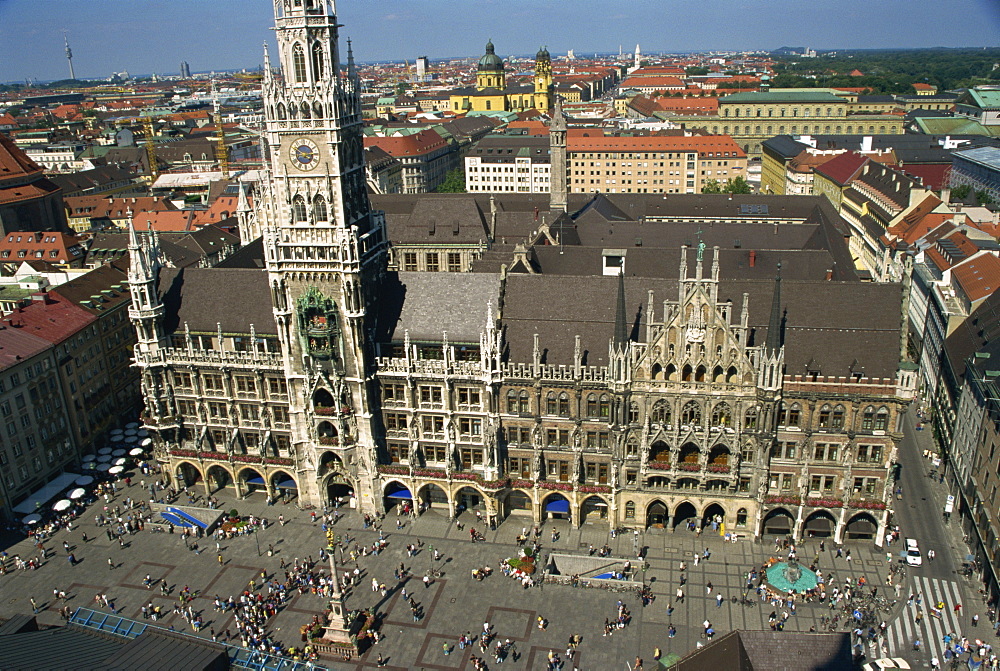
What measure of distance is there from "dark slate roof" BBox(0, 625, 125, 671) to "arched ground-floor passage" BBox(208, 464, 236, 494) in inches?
1864

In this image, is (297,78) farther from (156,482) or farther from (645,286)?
(156,482)

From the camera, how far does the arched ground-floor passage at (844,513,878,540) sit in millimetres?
79188

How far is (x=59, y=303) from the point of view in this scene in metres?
104

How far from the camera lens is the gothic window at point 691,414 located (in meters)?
77.4

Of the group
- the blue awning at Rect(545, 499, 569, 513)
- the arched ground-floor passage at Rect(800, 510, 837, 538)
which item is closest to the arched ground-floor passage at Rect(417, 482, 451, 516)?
the blue awning at Rect(545, 499, 569, 513)

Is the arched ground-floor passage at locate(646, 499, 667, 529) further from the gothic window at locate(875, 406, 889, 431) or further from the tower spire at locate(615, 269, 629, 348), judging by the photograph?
the gothic window at locate(875, 406, 889, 431)

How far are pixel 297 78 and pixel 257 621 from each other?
50.5 meters

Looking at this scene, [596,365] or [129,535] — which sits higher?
[596,365]

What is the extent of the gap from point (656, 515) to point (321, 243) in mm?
44085

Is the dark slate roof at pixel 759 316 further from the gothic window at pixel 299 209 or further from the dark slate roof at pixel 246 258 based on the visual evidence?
Answer: the dark slate roof at pixel 246 258

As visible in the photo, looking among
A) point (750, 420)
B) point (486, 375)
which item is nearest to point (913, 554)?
point (750, 420)

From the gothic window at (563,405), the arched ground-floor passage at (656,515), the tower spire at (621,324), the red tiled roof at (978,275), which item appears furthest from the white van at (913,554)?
the red tiled roof at (978,275)

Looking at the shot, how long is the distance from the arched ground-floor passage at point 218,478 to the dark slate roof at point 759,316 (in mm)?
38042

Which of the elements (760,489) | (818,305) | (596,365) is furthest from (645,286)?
(760,489)
